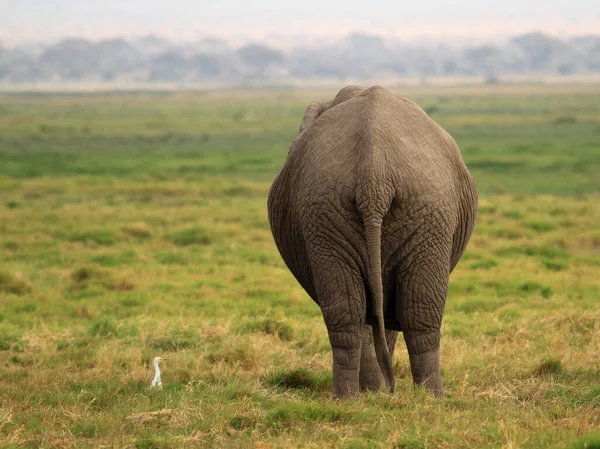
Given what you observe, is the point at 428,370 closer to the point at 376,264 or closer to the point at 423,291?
the point at 423,291

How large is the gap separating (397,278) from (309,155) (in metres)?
0.93

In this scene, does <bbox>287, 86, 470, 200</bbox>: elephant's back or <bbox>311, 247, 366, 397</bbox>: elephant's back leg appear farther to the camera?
<bbox>311, 247, 366, 397</bbox>: elephant's back leg

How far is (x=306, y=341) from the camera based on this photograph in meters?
8.73

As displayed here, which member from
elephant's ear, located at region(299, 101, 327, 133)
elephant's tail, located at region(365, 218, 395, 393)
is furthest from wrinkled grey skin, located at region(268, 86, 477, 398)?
elephant's ear, located at region(299, 101, 327, 133)

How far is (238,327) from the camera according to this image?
30.8ft

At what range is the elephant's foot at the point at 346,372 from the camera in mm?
5766

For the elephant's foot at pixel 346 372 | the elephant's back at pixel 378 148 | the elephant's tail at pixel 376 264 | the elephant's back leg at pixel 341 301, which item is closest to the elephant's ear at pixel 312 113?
the elephant's back at pixel 378 148

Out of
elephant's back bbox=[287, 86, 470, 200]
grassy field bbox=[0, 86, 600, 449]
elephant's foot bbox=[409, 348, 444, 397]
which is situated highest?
elephant's back bbox=[287, 86, 470, 200]

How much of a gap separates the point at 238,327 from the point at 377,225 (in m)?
4.24

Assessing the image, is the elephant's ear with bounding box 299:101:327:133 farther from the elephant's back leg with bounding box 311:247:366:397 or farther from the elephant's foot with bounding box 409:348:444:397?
the elephant's foot with bounding box 409:348:444:397

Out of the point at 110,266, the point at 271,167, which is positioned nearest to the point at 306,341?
the point at 110,266

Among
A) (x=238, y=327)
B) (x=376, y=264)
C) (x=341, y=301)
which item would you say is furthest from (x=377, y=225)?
(x=238, y=327)

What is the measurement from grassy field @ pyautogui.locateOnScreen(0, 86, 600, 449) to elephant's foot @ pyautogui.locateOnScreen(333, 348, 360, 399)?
0.38 ft

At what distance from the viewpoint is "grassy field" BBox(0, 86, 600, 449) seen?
535 cm
